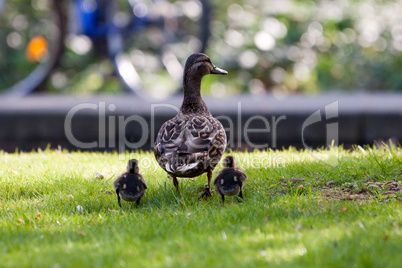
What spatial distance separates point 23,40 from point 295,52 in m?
8.16

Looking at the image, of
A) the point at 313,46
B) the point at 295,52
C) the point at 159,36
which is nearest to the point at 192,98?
the point at 159,36

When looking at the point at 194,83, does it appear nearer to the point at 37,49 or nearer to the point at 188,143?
the point at 188,143

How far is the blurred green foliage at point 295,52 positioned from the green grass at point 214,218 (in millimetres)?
7071

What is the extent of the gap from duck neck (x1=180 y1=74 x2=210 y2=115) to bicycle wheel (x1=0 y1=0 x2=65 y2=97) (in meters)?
8.80

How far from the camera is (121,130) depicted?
810 cm

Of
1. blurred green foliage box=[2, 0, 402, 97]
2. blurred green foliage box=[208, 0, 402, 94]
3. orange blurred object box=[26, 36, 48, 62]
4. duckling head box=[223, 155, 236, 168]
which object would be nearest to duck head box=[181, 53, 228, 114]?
duckling head box=[223, 155, 236, 168]

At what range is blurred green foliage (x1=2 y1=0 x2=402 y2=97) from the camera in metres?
12.7

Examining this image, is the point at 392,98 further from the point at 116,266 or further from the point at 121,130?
the point at 116,266

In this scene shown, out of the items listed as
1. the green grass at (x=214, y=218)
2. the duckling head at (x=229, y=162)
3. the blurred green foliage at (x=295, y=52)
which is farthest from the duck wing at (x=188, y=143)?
the blurred green foliage at (x=295, y=52)

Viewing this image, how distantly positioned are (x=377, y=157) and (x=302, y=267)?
9.12ft

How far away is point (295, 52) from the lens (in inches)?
512

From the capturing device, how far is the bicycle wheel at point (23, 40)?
1394 cm

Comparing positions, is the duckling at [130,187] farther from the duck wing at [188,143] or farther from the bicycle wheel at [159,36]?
the bicycle wheel at [159,36]

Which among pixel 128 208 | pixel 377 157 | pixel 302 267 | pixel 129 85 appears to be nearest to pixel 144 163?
pixel 128 208
